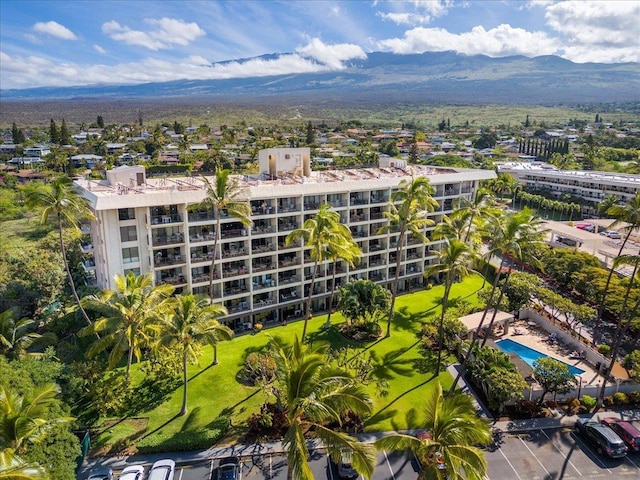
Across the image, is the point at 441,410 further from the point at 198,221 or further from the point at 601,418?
the point at 198,221

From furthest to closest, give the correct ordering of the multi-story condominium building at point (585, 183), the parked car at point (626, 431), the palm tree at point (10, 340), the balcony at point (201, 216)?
1. the multi-story condominium building at point (585, 183)
2. the balcony at point (201, 216)
3. the palm tree at point (10, 340)
4. the parked car at point (626, 431)

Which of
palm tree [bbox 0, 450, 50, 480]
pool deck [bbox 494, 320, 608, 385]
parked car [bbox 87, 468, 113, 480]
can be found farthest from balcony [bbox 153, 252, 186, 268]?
pool deck [bbox 494, 320, 608, 385]

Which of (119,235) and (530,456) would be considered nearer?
(530,456)

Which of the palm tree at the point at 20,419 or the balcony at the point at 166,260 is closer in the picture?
the palm tree at the point at 20,419

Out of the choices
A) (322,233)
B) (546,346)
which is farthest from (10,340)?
(546,346)

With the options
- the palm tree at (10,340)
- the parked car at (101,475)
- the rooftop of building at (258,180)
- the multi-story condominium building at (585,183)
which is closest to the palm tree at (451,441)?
the parked car at (101,475)

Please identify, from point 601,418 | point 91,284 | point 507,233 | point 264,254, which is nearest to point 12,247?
point 91,284

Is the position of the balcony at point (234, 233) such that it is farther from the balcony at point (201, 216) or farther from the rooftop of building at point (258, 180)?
the rooftop of building at point (258, 180)
